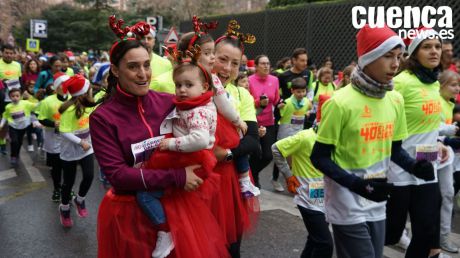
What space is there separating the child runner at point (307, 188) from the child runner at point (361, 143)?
64cm

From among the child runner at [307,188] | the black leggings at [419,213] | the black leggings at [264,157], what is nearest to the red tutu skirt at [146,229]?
the child runner at [307,188]

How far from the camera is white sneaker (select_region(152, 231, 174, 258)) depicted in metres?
2.72

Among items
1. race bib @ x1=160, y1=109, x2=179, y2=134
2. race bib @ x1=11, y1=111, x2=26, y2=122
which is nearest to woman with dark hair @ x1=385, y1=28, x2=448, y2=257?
race bib @ x1=160, y1=109, x2=179, y2=134

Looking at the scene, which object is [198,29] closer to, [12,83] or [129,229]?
[129,229]

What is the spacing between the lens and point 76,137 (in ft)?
20.6

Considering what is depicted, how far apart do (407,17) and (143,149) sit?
11.8 metres

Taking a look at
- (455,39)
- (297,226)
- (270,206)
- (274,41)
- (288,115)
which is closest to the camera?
(297,226)

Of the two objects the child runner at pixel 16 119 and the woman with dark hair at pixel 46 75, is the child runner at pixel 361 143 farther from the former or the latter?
the child runner at pixel 16 119

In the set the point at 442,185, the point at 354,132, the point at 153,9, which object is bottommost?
the point at 442,185

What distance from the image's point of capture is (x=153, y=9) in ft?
138

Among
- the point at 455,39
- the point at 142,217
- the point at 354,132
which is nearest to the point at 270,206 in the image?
the point at 354,132

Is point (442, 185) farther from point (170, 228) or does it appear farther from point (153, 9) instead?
point (153, 9)

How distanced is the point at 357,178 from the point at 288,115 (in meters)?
5.22

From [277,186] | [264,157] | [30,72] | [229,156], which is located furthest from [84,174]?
[30,72]
